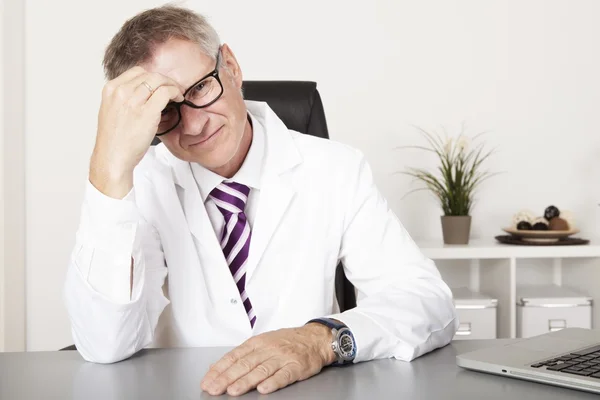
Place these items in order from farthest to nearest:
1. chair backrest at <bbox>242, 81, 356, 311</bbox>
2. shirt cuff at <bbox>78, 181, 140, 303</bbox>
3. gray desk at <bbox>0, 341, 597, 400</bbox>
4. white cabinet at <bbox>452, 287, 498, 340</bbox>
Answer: white cabinet at <bbox>452, 287, 498, 340</bbox>, chair backrest at <bbox>242, 81, 356, 311</bbox>, shirt cuff at <bbox>78, 181, 140, 303</bbox>, gray desk at <bbox>0, 341, 597, 400</bbox>

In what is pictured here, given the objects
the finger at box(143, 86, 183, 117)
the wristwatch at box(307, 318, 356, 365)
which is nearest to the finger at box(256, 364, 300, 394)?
the wristwatch at box(307, 318, 356, 365)

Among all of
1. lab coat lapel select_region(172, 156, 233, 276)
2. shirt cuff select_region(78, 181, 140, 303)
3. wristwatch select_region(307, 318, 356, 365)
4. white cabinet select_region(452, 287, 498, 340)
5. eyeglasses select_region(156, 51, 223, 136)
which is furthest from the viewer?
white cabinet select_region(452, 287, 498, 340)

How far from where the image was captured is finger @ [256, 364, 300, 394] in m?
0.93

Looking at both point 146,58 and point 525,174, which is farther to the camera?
point 525,174

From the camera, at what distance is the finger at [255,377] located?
917 mm

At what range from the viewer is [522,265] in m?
3.40

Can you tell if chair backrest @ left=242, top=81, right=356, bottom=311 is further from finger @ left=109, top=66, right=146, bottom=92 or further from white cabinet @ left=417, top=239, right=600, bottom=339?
white cabinet @ left=417, top=239, right=600, bottom=339

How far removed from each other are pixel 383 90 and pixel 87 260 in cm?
222

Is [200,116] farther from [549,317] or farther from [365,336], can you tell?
[549,317]

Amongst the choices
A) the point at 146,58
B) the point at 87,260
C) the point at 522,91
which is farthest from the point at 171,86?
the point at 522,91

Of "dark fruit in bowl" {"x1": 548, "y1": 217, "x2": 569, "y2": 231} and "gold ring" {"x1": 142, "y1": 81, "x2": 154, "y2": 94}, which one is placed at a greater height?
"gold ring" {"x1": 142, "y1": 81, "x2": 154, "y2": 94}

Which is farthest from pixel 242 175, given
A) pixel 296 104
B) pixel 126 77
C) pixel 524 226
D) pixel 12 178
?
pixel 12 178

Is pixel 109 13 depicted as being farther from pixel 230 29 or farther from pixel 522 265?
pixel 522 265

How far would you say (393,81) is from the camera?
10.8 ft
